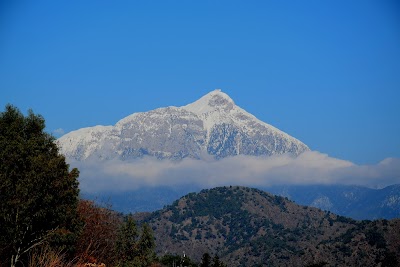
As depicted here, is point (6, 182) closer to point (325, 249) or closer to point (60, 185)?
point (60, 185)

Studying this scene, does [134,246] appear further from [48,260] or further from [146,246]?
[48,260]

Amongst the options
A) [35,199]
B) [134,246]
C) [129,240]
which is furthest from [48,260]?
[134,246]

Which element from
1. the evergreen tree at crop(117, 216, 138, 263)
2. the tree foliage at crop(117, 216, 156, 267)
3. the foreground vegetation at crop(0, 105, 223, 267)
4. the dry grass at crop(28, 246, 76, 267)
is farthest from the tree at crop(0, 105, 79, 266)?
the evergreen tree at crop(117, 216, 138, 263)

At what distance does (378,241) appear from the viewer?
182125mm

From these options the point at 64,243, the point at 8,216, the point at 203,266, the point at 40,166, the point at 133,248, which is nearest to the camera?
the point at 8,216

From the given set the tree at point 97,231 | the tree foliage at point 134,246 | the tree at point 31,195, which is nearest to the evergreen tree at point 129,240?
the tree foliage at point 134,246

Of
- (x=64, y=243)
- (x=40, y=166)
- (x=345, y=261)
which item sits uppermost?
(x=40, y=166)

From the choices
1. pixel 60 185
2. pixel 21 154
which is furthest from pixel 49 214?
pixel 21 154

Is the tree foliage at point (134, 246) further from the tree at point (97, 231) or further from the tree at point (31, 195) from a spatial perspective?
the tree at point (31, 195)

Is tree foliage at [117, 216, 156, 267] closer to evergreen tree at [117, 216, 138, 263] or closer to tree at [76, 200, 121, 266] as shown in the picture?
evergreen tree at [117, 216, 138, 263]

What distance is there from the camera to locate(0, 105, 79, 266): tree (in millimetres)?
37812

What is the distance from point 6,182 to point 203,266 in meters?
89.9

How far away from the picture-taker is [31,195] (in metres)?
39.3

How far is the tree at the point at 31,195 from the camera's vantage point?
37812 millimetres
